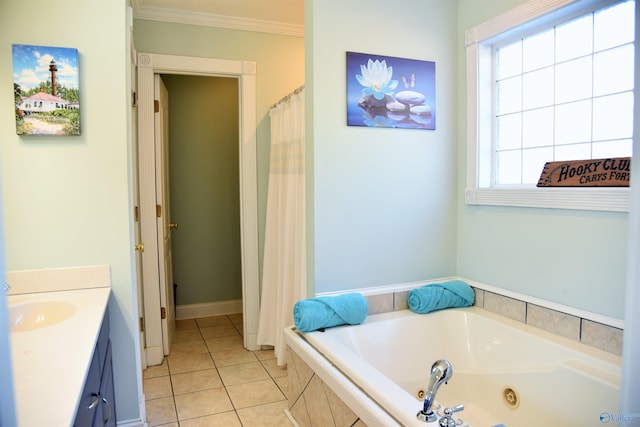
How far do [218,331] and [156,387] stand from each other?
1089 mm

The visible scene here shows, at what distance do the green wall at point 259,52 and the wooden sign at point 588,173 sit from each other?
2035 millimetres

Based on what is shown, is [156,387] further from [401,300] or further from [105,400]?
[401,300]

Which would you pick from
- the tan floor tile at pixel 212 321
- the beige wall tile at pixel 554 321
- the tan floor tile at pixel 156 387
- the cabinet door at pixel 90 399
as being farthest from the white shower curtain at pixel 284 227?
the cabinet door at pixel 90 399

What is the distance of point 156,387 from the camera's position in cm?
284

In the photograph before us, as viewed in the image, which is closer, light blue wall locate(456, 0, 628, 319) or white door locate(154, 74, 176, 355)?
light blue wall locate(456, 0, 628, 319)

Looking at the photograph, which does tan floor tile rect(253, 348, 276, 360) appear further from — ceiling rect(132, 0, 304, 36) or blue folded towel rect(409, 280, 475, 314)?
ceiling rect(132, 0, 304, 36)

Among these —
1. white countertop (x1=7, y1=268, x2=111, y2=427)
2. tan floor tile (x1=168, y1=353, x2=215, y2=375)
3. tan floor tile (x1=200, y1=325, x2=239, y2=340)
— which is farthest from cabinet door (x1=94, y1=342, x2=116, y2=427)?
tan floor tile (x1=200, y1=325, x2=239, y2=340)

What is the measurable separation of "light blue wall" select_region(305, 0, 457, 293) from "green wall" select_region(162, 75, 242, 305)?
2.14 metres

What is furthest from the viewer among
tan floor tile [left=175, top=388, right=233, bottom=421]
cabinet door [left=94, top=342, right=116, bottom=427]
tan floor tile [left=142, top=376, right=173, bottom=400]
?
tan floor tile [left=142, top=376, right=173, bottom=400]

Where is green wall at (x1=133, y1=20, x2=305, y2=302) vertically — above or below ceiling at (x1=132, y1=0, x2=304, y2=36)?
below

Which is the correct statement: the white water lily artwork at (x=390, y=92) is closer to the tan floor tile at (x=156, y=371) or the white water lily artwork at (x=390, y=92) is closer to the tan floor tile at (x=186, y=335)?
the tan floor tile at (x=156, y=371)

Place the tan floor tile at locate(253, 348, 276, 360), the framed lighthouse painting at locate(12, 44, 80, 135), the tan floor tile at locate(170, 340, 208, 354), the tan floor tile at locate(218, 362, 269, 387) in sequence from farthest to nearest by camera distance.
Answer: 1. the tan floor tile at locate(170, 340, 208, 354)
2. the tan floor tile at locate(253, 348, 276, 360)
3. the tan floor tile at locate(218, 362, 269, 387)
4. the framed lighthouse painting at locate(12, 44, 80, 135)

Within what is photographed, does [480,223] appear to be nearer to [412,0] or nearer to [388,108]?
[388,108]

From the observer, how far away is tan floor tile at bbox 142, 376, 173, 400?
107 inches
